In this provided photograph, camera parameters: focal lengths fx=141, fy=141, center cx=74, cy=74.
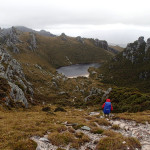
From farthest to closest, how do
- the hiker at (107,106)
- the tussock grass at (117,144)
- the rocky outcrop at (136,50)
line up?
1. the rocky outcrop at (136,50)
2. the hiker at (107,106)
3. the tussock grass at (117,144)

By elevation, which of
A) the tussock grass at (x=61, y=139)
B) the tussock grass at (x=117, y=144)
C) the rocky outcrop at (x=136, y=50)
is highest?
the rocky outcrop at (x=136, y=50)

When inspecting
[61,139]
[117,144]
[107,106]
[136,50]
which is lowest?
[61,139]

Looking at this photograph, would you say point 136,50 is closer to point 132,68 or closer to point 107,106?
point 132,68

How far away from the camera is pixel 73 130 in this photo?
12.7 m

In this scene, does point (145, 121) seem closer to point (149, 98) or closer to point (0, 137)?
point (149, 98)

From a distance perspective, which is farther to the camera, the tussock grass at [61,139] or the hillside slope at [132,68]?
the hillside slope at [132,68]

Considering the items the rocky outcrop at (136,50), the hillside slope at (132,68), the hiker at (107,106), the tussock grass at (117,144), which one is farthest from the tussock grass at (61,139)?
the rocky outcrop at (136,50)

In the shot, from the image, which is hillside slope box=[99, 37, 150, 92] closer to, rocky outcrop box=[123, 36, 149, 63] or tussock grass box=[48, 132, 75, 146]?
rocky outcrop box=[123, 36, 149, 63]

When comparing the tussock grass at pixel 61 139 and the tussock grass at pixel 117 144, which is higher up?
the tussock grass at pixel 117 144

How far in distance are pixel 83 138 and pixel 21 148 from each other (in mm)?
4549

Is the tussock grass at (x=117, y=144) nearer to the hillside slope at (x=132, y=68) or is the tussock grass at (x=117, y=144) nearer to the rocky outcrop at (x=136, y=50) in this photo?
the hillside slope at (x=132, y=68)

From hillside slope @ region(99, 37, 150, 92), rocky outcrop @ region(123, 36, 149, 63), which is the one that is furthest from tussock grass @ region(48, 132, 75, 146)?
rocky outcrop @ region(123, 36, 149, 63)

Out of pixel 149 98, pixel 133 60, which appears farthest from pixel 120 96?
pixel 133 60

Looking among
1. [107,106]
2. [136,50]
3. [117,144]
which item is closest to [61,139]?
[117,144]
